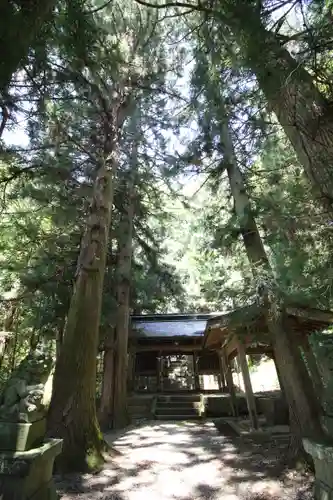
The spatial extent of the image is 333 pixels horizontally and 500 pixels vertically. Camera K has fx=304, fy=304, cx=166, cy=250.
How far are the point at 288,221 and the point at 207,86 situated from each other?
209 cm

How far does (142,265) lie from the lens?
12328 millimetres

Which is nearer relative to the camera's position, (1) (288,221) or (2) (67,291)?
(1) (288,221)

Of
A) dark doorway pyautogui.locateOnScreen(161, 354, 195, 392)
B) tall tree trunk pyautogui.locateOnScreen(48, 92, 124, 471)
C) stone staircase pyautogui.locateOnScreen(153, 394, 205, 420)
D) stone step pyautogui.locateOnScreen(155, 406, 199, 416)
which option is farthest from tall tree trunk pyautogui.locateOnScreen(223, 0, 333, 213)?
dark doorway pyautogui.locateOnScreen(161, 354, 195, 392)

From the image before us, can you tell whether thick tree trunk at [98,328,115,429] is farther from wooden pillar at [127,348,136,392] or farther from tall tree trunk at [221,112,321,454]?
tall tree trunk at [221,112,321,454]

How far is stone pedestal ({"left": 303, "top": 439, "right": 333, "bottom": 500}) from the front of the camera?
8.02 ft

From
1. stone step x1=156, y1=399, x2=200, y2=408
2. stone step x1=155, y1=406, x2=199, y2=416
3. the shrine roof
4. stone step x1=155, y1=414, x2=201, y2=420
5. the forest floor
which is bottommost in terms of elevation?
the forest floor

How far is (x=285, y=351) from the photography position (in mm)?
4863

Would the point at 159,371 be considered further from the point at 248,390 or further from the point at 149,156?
the point at 149,156

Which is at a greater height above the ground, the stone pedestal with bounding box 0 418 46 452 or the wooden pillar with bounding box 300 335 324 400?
the wooden pillar with bounding box 300 335 324 400

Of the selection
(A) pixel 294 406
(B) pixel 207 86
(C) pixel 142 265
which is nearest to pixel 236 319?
(A) pixel 294 406

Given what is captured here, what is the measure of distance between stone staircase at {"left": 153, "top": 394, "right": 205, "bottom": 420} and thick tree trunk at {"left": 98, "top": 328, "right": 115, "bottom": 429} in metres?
2.12

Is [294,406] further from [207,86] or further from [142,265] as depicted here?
[142,265]

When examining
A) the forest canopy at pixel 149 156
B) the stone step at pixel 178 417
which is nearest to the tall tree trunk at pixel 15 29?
the forest canopy at pixel 149 156

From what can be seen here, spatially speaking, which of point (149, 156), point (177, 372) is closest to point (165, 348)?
point (177, 372)
